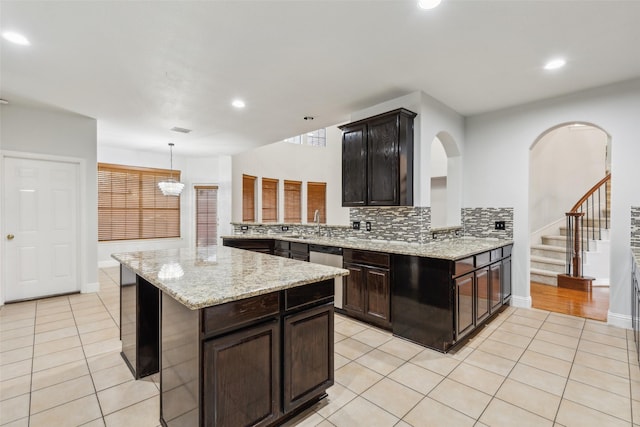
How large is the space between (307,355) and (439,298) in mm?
1433

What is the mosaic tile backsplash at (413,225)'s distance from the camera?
341 centimetres

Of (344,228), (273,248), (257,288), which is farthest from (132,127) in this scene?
Answer: (257,288)

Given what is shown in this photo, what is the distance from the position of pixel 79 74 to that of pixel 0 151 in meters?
2.01

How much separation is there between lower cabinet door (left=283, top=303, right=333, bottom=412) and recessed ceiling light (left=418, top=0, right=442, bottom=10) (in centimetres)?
205

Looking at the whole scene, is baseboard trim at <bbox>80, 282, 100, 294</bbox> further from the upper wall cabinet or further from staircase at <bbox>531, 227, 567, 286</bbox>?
staircase at <bbox>531, 227, 567, 286</bbox>

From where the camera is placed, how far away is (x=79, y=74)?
3.03 metres

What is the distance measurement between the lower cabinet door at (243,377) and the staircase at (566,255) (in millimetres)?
4946

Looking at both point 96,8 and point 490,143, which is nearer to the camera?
point 96,8

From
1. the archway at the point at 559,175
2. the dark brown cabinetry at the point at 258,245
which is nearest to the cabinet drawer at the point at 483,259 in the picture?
the archway at the point at 559,175

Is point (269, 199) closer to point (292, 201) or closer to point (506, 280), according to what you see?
point (292, 201)

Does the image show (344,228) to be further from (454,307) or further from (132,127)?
(132,127)

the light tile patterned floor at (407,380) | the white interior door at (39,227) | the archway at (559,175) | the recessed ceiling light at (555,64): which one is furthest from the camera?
the archway at (559,175)

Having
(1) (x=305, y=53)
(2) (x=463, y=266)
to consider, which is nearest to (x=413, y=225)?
(2) (x=463, y=266)

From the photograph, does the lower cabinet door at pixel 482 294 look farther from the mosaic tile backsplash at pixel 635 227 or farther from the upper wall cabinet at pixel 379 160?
the mosaic tile backsplash at pixel 635 227
